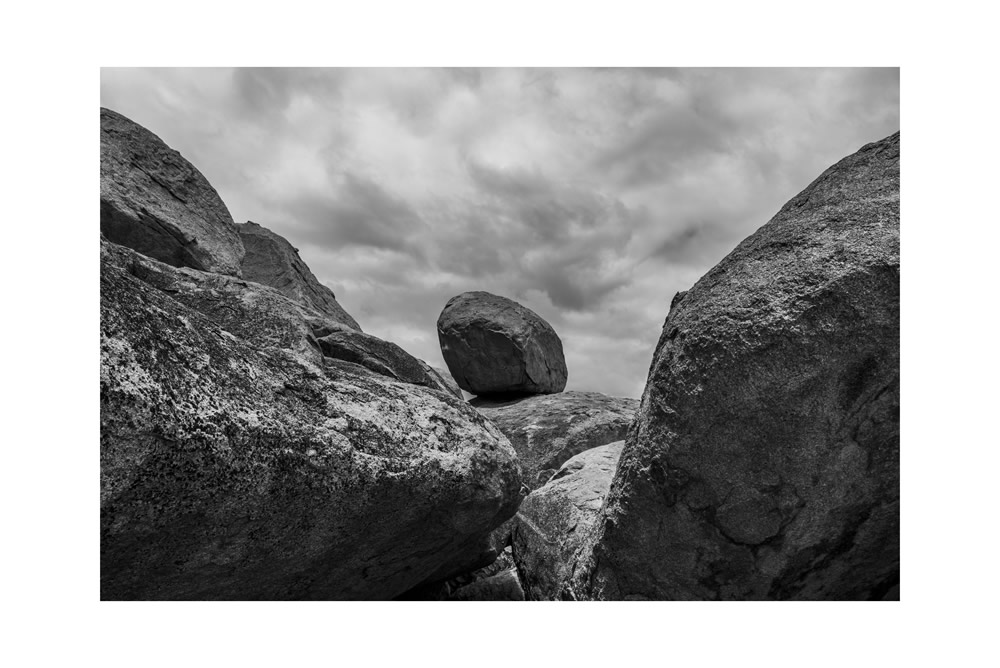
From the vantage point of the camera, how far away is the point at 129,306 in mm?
3102

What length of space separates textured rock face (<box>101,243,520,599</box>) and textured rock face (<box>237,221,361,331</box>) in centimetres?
582

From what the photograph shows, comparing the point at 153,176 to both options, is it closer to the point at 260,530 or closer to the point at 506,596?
the point at 260,530

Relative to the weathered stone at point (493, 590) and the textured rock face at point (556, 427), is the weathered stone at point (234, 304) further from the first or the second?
the textured rock face at point (556, 427)

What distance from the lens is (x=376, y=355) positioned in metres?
6.73

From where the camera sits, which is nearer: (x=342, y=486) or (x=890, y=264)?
(x=890, y=264)

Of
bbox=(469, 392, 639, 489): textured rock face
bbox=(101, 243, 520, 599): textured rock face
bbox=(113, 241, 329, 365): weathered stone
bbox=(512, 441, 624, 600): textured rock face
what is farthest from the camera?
bbox=(469, 392, 639, 489): textured rock face

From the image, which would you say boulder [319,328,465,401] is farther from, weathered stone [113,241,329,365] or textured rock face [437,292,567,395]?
textured rock face [437,292,567,395]

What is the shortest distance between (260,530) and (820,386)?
331 cm

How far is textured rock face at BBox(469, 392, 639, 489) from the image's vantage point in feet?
43.5

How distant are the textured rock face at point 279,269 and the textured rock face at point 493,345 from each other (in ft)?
15.5

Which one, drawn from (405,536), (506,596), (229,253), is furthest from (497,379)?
(405,536)

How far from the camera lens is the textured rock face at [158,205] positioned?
687cm

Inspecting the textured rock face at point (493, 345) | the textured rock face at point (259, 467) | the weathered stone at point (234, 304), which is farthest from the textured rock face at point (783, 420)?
the textured rock face at point (493, 345)

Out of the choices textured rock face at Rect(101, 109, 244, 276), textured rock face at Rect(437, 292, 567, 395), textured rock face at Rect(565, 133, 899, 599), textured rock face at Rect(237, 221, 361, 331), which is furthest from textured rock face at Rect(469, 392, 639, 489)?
textured rock face at Rect(565, 133, 899, 599)
